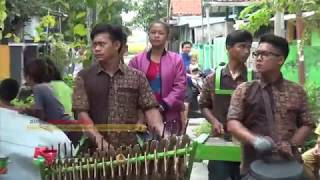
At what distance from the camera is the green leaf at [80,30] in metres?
6.95

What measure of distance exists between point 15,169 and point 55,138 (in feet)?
1.25

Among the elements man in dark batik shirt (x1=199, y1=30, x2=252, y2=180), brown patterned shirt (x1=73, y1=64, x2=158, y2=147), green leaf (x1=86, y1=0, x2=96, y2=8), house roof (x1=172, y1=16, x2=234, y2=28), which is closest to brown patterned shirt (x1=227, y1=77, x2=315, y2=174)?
brown patterned shirt (x1=73, y1=64, x2=158, y2=147)

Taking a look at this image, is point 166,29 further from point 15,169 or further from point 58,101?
point 15,169

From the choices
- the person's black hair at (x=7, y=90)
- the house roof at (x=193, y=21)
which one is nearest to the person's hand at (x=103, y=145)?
the person's black hair at (x=7, y=90)

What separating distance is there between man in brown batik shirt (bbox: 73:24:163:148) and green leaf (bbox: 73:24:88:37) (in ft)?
9.07

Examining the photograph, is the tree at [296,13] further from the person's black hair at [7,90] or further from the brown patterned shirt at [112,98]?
the brown patterned shirt at [112,98]

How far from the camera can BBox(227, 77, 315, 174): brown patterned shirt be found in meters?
3.57

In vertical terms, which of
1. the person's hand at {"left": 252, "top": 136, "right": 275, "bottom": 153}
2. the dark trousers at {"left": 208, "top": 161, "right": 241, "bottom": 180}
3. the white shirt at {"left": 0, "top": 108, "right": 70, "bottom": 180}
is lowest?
the dark trousers at {"left": 208, "top": 161, "right": 241, "bottom": 180}

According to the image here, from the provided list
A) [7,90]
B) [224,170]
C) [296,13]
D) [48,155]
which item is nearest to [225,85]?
[224,170]

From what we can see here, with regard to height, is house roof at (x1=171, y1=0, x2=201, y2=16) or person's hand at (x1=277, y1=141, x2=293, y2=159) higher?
house roof at (x1=171, y1=0, x2=201, y2=16)

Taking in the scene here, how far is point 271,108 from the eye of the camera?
357 centimetres

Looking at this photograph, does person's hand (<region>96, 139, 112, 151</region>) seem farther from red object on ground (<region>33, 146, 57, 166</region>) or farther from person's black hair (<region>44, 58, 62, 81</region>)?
person's black hair (<region>44, 58, 62, 81</region>)

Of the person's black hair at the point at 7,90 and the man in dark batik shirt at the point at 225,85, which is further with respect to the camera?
the person's black hair at the point at 7,90

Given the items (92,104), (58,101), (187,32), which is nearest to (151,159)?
(92,104)
